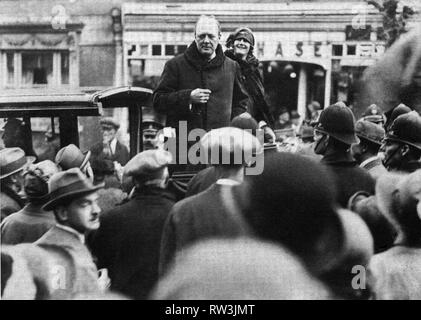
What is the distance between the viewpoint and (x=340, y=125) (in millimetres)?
3018

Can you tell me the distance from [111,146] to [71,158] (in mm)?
518

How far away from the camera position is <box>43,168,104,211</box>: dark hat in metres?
2.78

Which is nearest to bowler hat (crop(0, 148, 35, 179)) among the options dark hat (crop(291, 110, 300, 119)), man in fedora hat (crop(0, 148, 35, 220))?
man in fedora hat (crop(0, 148, 35, 220))

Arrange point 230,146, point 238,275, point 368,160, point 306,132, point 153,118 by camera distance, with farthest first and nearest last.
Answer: point 306,132
point 153,118
point 368,160
point 238,275
point 230,146

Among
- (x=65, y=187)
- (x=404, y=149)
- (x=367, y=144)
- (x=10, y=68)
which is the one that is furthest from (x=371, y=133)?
(x=10, y=68)

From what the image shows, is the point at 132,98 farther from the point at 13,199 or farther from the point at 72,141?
the point at 13,199

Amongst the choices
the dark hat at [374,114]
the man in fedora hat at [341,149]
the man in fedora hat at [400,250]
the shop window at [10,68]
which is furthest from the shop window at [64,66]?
the man in fedora hat at [400,250]

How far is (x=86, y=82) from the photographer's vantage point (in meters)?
3.54

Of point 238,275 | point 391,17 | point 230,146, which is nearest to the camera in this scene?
point 230,146

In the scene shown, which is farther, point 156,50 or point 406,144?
point 156,50

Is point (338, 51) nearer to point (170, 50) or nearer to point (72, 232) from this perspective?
point (170, 50)

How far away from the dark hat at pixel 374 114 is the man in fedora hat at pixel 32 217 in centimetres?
165

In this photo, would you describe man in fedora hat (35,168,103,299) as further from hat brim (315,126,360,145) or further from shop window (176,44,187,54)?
hat brim (315,126,360,145)

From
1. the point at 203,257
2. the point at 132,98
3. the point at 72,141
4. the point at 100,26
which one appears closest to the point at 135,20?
the point at 100,26
